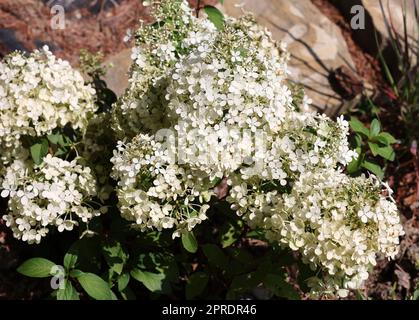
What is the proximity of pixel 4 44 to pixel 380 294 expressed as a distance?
10.2ft

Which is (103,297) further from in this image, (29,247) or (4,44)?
(4,44)

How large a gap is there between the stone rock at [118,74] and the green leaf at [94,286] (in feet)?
6.22

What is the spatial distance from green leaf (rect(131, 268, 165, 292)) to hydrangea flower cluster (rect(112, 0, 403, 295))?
1.45 ft

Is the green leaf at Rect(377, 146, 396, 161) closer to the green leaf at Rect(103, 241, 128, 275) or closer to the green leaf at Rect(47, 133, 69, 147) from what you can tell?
the green leaf at Rect(103, 241, 128, 275)

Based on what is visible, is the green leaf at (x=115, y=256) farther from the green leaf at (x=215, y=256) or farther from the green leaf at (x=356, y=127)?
the green leaf at (x=356, y=127)

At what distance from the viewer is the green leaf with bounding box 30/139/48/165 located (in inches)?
99.3

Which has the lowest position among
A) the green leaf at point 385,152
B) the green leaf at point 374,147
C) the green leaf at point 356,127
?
the green leaf at point 385,152

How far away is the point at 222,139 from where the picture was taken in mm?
2104

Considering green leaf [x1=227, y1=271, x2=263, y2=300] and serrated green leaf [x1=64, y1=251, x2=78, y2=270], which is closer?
serrated green leaf [x1=64, y1=251, x2=78, y2=270]

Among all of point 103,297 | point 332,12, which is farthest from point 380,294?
point 332,12

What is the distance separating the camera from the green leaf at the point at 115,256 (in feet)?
8.36

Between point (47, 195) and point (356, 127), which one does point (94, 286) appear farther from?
point (356, 127)

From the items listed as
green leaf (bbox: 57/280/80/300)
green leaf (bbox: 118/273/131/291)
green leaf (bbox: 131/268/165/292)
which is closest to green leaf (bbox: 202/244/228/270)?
green leaf (bbox: 131/268/165/292)

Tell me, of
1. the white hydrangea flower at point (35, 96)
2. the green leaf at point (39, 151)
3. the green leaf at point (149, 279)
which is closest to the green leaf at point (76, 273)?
the green leaf at point (149, 279)
